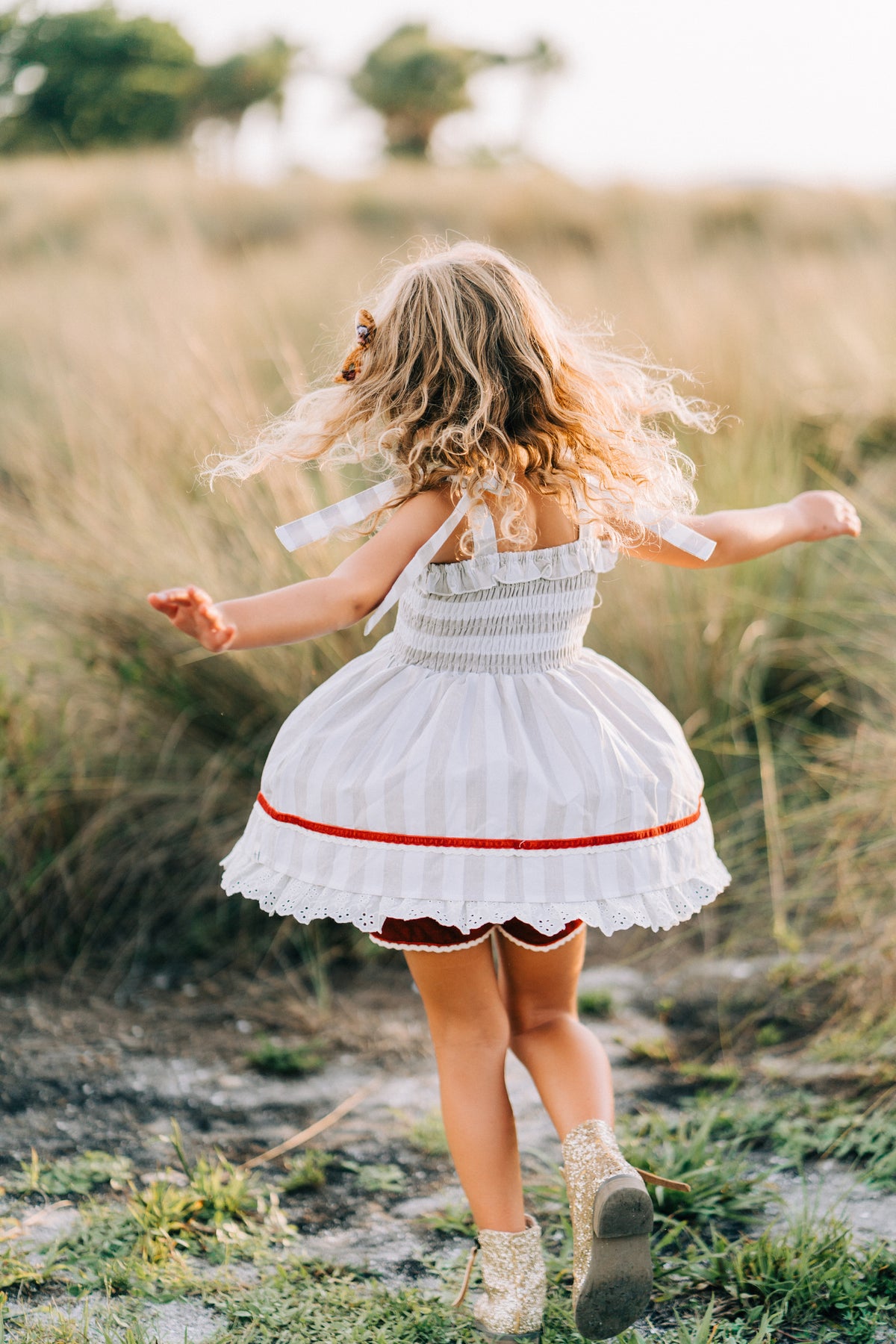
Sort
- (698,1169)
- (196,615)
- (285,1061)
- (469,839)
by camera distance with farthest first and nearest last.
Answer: (285,1061) → (698,1169) → (469,839) → (196,615)

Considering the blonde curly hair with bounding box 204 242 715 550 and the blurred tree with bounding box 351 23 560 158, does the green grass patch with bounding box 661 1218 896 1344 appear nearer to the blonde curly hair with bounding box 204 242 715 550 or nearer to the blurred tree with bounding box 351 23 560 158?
the blonde curly hair with bounding box 204 242 715 550

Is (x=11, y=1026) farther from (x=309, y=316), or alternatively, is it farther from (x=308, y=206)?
(x=308, y=206)

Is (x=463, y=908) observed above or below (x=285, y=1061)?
above

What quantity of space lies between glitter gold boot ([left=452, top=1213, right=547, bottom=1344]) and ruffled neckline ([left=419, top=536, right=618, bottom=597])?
994 mm

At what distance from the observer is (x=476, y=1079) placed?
186 cm

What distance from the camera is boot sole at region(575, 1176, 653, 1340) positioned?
1.65 metres

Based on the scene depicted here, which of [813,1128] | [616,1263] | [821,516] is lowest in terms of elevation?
[813,1128]

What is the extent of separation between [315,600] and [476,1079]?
81cm

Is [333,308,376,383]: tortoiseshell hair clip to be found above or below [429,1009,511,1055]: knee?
above

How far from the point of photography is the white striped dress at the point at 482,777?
1703 mm

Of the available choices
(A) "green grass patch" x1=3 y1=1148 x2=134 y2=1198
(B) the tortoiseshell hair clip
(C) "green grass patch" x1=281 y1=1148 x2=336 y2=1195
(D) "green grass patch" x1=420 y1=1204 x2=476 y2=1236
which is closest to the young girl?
(B) the tortoiseshell hair clip

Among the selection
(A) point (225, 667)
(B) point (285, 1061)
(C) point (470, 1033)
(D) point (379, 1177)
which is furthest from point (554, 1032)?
(A) point (225, 667)

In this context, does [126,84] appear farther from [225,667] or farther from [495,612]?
[495,612]

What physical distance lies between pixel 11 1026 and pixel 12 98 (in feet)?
76.0
